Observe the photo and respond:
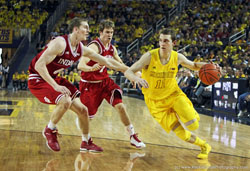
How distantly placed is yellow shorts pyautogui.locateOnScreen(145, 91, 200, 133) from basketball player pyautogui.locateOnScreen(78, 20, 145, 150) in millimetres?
660

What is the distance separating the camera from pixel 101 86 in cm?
514

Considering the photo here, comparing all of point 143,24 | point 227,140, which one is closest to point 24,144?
point 227,140

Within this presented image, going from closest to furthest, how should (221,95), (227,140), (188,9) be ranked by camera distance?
(227,140) → (221,95) → (188,9)

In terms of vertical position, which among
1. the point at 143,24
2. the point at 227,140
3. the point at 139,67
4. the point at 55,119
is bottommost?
the point at 227,140

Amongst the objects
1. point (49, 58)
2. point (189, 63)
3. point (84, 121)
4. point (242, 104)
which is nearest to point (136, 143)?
point (84, 121)

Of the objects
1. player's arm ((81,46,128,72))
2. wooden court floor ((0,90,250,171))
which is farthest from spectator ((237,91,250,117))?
player's arm ((81,46,128,72))

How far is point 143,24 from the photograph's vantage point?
868 inches

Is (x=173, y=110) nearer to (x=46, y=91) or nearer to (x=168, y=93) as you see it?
(x=168, y=93)

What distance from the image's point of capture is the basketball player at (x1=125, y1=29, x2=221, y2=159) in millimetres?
4262

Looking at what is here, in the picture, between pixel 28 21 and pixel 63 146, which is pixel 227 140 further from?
pixel 28 21

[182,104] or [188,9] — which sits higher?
[188,9]

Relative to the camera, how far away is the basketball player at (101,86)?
5.00 m

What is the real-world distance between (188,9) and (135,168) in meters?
18.7

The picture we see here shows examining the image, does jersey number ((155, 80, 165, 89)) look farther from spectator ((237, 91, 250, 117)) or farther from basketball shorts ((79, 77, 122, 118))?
spectator ((237, 91, 250, 117))
